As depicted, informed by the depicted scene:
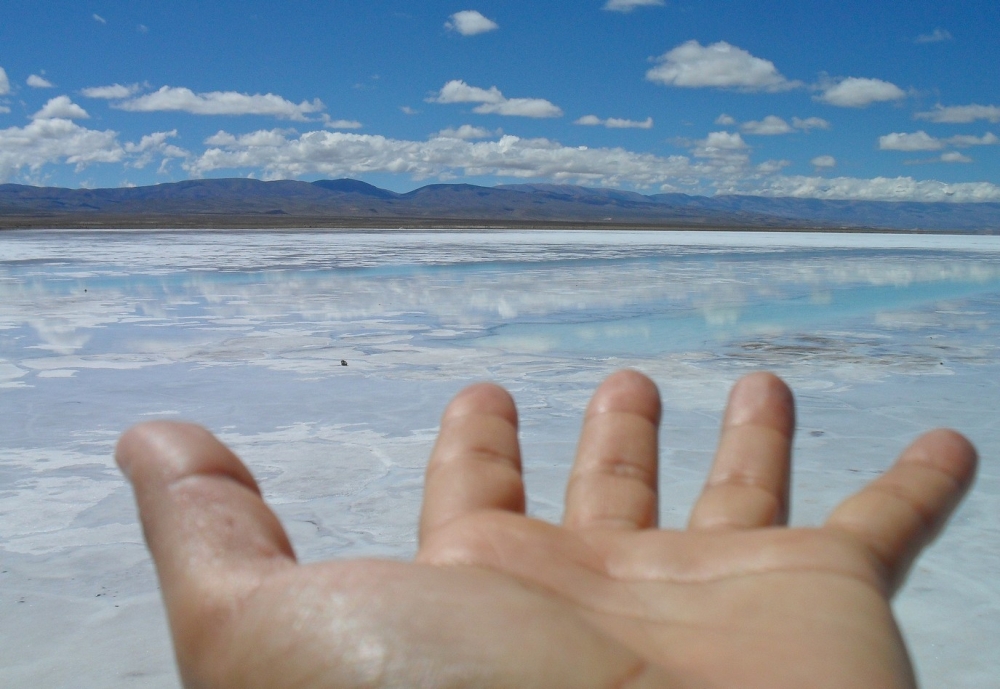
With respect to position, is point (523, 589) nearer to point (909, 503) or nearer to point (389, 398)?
point (909, 503)

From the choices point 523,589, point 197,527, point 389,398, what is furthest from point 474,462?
point 389,398

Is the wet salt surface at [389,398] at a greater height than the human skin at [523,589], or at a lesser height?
lesser

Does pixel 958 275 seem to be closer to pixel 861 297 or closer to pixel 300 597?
pixel 861 297

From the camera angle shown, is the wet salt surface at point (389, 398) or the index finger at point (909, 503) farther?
the wet salt surface at point (389, 398)

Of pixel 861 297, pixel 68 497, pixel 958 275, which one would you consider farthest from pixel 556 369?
pixel 958 275

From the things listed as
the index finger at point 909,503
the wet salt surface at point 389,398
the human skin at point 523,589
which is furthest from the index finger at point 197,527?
Result: the wet salt surface at point 389,398

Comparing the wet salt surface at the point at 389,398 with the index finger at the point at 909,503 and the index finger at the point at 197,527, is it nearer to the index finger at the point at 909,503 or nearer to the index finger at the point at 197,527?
the index finger at the point at 909,503

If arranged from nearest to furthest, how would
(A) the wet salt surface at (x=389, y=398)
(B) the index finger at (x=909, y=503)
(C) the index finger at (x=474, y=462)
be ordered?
(B) the index finger at (x=909, y=503) → (C) the index finger at (x=474, y=462) → (A) the wet salt surface at (x=389, y=398)

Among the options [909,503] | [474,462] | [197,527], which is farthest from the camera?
[474,462]
